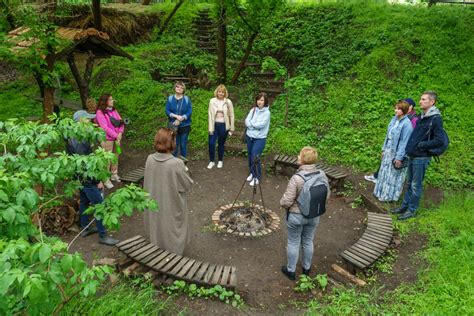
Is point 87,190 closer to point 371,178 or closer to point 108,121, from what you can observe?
point 108,121

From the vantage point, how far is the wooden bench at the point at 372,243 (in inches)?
197

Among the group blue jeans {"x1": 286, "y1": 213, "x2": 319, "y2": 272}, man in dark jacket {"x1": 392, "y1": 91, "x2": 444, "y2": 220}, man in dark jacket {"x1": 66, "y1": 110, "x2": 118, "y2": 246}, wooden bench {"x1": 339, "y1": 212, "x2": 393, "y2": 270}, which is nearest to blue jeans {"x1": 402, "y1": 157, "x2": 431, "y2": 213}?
man in dark jacket {"x1": 392, "y1": 91, "x2": 444, "y2": 220}

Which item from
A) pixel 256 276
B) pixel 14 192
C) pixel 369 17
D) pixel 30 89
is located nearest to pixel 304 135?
pixel 256 276

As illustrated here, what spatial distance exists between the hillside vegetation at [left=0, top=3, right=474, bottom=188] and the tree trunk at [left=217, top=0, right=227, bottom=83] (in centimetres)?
55

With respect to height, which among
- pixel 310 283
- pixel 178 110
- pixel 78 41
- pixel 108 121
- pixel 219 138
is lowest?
pixel 310 283

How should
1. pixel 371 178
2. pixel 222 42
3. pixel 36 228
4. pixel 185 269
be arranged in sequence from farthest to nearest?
1. pixel 222 42
2. pixel 371 178
3. pixel 185 269
4. pixel 36 228

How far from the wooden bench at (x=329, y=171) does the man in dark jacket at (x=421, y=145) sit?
147 centimetres

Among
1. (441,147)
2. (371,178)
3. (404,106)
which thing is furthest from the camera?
(371,178)

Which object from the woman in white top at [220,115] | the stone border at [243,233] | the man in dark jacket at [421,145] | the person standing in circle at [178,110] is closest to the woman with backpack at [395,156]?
the man in dark jacket at [421,145]

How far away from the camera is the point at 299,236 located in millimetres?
4746

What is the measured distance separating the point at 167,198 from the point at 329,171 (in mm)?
4251

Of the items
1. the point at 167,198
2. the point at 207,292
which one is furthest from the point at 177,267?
the point at 167,198

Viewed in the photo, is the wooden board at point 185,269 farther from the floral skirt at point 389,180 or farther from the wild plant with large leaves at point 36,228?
the floral skirt at point 389,180

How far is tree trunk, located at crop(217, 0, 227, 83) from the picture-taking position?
39.1 ft
